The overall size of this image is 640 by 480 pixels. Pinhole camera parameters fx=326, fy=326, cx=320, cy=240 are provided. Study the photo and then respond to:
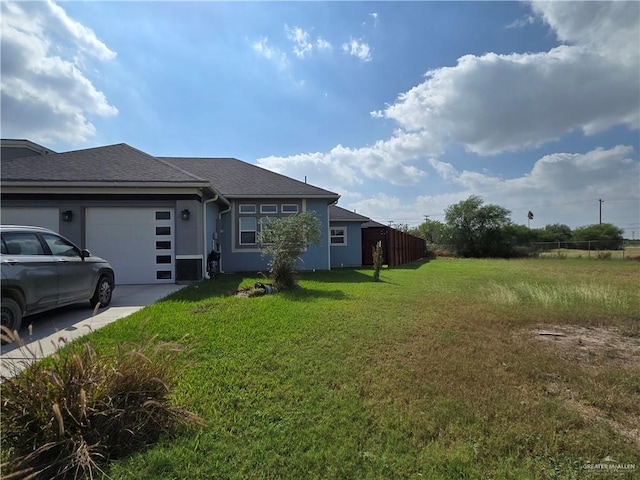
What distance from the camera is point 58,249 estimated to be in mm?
5523

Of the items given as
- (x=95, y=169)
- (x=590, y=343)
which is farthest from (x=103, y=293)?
(x=590, y=343)

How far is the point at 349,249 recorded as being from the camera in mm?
17719

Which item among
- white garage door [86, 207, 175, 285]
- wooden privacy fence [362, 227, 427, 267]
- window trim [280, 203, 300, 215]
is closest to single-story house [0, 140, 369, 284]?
white garage door [86, 207, 175, 285]

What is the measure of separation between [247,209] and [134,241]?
4.89 m

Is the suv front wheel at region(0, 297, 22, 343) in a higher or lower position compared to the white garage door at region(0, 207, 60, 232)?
lower

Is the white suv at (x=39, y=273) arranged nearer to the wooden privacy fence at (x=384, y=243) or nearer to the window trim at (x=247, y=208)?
the window trim at (x=247, y=208)

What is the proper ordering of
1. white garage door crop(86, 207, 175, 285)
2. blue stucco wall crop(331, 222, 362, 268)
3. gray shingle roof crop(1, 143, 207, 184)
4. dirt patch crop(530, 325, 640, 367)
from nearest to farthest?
dirt patch crop(530, 325, 640, 367) < gray shingle roof crop(1, 143, 207, 184) < white garage door crop(86, 207, 175, 285) < blue stucco wall crop(331, 222, 362, 268)

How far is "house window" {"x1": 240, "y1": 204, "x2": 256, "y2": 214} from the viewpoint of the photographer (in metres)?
13.7

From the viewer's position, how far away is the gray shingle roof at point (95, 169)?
9453 mm

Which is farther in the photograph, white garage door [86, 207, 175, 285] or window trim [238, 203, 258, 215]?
window trim [238, 203, 258, 215]

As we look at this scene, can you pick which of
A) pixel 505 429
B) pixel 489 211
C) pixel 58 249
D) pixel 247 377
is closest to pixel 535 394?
pixel 505 429

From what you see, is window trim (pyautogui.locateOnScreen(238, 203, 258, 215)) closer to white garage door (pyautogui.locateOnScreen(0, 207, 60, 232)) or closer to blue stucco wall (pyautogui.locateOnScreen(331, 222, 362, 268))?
blue stucco wall (pyautogui.locateOnScreen(331, 222, 362, 268))

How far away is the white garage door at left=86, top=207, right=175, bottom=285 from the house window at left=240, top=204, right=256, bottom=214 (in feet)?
13.3

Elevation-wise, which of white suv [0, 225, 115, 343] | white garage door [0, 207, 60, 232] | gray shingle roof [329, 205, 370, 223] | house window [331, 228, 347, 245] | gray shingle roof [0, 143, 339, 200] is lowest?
white suv [0, 225, 115, 343]
